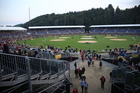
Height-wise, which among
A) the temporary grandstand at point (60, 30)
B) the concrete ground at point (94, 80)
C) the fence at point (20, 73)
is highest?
the temporary grandstand at point (60, 30)

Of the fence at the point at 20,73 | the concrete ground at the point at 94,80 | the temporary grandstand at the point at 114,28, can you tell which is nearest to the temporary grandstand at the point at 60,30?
the temporary grandstand at the point at 114,28

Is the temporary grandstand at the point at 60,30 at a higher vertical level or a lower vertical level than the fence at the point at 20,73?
higher

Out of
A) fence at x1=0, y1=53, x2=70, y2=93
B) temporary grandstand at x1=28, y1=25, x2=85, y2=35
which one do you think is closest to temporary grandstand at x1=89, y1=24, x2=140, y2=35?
temporary grandstand at x1=28, y1=25, x2=85, y2=35

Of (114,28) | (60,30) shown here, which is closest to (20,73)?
(60,30)

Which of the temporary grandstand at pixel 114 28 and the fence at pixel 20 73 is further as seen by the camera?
the temporary grandstand at pixel 114 28

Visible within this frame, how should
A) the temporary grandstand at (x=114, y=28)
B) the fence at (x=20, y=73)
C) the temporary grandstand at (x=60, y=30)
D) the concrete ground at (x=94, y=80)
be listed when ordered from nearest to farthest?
the fence at (x=20, y=73) < the concrete ground at (x=94, y=80) < the temporary grandstand at (x=114, y=28) < the temporary grandstand at (x=60, y=30)

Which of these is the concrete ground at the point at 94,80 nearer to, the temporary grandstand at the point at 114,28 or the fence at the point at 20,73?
the fence at the point at 20,73

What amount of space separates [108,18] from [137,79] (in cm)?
11172

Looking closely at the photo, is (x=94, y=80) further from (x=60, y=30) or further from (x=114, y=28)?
(x=114, y=28)

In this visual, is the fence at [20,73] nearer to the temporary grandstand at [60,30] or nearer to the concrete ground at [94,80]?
the concrete ground at [94,80]

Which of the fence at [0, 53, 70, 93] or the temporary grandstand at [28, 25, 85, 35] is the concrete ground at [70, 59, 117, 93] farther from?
the temporary grandstand at [28, 25, 85, 35]

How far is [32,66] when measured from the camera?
7.40 meters

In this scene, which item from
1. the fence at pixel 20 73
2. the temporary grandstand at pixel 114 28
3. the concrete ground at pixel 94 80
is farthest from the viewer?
the temporary grandstand at pixel 114 28

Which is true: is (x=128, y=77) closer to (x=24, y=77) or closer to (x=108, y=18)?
(x=24, y=77)
